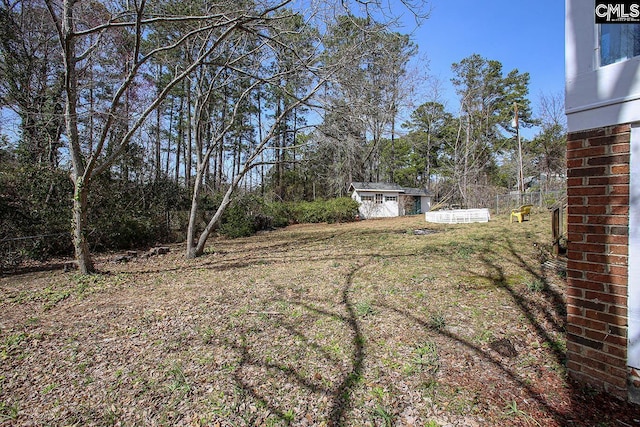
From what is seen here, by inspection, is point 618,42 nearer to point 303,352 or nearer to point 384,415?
point 384,415

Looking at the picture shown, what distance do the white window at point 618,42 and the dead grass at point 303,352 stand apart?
2.23 meters

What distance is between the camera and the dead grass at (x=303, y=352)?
82.7 inches

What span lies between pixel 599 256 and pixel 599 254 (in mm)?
14

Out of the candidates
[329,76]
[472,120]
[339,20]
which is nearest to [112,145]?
[329,76]

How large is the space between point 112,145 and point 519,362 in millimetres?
12267

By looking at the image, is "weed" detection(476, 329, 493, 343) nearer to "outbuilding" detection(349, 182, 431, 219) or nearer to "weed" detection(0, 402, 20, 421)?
"weed" detection(0, 402, 20, 421)

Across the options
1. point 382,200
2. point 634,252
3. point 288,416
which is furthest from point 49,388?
point 382,200

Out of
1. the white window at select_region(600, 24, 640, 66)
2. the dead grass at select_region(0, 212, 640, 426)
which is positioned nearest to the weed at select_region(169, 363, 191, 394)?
the dead grass at select_region(0, 212, 640, 426)

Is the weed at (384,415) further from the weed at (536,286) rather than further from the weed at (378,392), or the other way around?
the weed at (536,286)

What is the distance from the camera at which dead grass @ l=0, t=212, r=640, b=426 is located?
82.7 inches

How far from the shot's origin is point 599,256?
1972 millimetres

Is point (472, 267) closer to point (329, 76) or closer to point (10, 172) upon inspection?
point (329, 76)

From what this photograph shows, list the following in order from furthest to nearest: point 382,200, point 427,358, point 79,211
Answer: point 382,200 → point 79,211 → point 427,358

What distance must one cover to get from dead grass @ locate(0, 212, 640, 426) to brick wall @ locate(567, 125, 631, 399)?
9.4 inches
